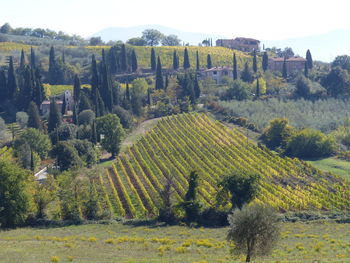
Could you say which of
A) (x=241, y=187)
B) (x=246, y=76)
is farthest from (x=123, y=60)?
(x=241, y=187)

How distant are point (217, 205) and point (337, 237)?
39.9 ft

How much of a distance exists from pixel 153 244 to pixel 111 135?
1418 inches

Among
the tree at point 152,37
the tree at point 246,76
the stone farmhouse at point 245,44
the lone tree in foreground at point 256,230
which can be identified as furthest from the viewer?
the tree at point 152,37

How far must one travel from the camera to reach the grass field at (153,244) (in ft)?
102

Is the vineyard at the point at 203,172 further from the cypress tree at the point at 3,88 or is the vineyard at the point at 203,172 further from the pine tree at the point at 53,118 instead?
the cypress tree at the point at 3,88

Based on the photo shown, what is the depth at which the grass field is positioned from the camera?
31.0m

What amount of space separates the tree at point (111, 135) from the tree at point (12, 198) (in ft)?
82.6

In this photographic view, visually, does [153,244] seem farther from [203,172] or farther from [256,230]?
[203,172]

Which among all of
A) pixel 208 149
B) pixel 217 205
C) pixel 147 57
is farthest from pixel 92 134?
pixel 147 57

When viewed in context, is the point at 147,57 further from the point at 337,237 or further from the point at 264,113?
the point at 337,237

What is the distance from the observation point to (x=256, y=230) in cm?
2986

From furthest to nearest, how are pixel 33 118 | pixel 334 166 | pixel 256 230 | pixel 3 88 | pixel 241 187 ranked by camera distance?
pixel 3 88, pixel 33 118, pixel 334 166, pixel 241 187, pixel 256 230

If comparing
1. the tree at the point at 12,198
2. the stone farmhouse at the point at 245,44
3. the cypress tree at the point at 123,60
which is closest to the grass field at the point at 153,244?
the tree at the point at 12,198

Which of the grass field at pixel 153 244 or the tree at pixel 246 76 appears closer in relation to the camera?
the grass field at pixel 153 244
